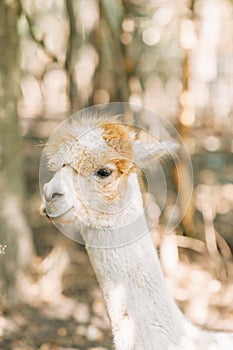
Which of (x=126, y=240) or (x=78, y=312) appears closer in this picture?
(x=126, y=240)

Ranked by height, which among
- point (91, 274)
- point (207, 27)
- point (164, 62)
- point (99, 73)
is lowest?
point (91, 274)

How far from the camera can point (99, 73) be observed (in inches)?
176

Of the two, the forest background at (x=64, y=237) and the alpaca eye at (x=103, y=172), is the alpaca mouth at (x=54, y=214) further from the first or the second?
the forest background at (x=64, y=237)

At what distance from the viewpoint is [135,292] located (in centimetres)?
184

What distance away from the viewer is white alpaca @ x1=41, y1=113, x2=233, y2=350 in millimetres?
1805

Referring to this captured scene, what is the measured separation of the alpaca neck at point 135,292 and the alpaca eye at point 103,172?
117mm

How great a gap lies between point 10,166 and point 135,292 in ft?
7.67

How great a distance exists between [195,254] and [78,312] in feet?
4.07

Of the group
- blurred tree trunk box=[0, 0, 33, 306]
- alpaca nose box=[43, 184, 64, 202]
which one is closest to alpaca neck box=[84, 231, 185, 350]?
alpaca nose box=[43, 184, 64, 202]

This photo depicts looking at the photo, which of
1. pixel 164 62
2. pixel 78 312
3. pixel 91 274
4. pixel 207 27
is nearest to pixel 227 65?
pixel 164 62

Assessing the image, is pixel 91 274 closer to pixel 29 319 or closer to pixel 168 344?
pixel 29 319

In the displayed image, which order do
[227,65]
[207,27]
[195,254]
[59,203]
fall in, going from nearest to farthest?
1. [59,203]
2. [207,27]
3. [195,254]
4. [227,65]

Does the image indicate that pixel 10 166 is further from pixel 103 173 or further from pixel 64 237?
pixel 103 173

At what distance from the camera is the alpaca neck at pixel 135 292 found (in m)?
1.82
